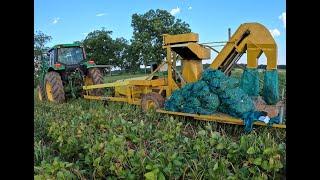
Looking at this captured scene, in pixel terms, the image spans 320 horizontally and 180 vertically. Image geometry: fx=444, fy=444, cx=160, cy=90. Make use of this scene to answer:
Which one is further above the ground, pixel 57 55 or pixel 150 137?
pixel 57 55

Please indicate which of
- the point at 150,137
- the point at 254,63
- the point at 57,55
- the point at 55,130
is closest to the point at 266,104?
the point at 254,63

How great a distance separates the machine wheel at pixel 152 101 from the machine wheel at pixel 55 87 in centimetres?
209

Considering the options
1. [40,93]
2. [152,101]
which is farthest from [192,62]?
[40,93]

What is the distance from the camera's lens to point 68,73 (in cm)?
776

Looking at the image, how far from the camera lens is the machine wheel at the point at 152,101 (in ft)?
18.3

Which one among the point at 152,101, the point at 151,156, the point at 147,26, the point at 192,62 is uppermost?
the point at 147,26

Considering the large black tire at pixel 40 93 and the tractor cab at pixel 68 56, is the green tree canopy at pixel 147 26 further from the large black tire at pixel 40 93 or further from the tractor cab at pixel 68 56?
the large black tire at pixel 40 93

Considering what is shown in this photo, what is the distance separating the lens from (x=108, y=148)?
8.87ft

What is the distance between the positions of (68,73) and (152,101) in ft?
8.54

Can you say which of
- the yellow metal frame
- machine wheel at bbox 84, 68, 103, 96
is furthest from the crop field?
machine wheel at bbox 84, 68, 103, 96

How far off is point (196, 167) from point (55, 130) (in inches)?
67.3

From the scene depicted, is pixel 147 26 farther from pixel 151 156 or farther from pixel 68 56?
pixel 68 56

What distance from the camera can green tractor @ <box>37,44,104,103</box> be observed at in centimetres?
744
